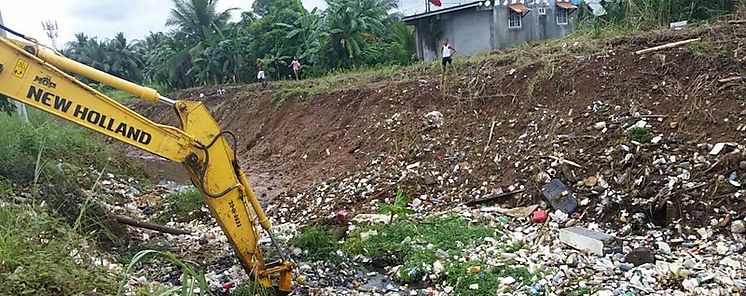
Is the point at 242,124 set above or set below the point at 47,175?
below

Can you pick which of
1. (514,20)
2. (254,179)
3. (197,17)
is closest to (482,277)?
(254,179)

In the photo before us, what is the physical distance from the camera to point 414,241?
20.2 ft

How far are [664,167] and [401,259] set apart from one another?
3002 millimetres

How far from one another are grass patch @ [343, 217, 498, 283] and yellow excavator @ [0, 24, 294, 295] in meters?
1.51

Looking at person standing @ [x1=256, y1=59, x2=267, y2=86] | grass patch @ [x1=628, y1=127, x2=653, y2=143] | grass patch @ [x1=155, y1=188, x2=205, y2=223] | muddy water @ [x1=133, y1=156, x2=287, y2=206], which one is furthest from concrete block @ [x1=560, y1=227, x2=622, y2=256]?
person standing @ [x1=256, y1=59, x2=267, y2=86]

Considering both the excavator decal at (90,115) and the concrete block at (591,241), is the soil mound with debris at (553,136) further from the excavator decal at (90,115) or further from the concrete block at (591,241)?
the excavator decal at (90,115)

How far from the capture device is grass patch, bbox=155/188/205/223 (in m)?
8.21

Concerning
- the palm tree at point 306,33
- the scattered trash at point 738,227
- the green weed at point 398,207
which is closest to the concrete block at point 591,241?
the scattered trash at point 738,227

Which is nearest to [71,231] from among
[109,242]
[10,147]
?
[109,242]

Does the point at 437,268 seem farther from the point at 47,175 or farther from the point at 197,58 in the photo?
the point at 197,58

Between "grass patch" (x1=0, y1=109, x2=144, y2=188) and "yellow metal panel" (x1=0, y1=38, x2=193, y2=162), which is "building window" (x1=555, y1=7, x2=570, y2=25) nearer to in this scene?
"grass patch" (x1=0, y1=109, x2=144, y2=188)

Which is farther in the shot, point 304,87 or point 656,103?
point 304,87

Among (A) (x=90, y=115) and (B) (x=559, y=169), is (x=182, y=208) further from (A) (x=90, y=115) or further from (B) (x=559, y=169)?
(B) (x=559, y=169)

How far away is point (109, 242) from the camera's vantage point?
6.25 meters
